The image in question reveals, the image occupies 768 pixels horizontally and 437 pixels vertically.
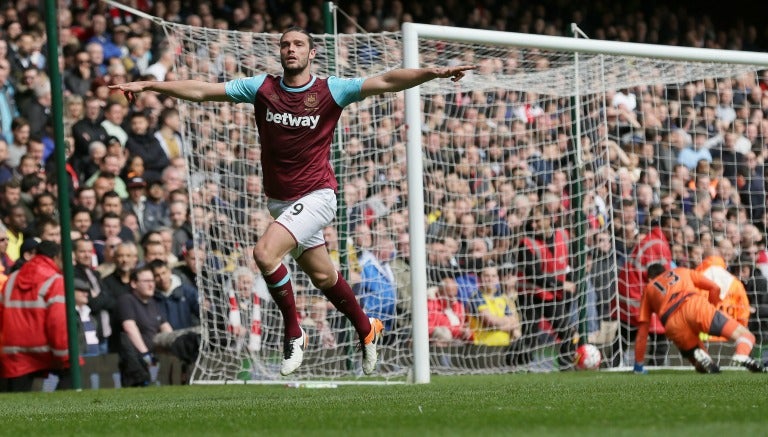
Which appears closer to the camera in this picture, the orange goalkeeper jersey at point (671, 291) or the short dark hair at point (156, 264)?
the orange goalkeeper jersey at point (671, 291)

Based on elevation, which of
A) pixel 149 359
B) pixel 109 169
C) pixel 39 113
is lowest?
pixel 149 359

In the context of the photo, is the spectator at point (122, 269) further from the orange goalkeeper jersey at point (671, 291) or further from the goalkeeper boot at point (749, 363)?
the goalkeeper boot at point (749, 363)

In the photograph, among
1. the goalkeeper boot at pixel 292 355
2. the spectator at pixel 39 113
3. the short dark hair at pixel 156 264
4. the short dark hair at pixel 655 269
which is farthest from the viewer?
the spectator at pixel 39 113

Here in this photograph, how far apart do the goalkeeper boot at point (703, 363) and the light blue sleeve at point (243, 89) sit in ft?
18.9

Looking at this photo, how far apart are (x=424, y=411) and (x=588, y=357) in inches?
272

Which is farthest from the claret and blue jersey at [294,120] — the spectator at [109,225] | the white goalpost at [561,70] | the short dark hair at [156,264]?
the spectator at [109,225]

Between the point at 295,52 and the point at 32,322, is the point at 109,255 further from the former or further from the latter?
the point at 295,52

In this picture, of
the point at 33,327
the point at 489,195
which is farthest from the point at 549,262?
the point at 33,327

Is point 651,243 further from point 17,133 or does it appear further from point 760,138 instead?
point 17,133

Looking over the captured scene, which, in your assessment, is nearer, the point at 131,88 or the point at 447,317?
the point at 131,88

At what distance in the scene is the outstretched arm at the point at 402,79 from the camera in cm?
927

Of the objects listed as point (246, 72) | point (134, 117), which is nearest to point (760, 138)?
point (246, 72)

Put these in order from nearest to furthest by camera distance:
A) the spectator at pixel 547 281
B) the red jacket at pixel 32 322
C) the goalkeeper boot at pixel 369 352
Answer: the goalkeeper boot at pixel 369 352 < the red jacket at pixel 32 322 < the spectator at pixel 547 281

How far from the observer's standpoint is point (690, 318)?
13.7 meters
